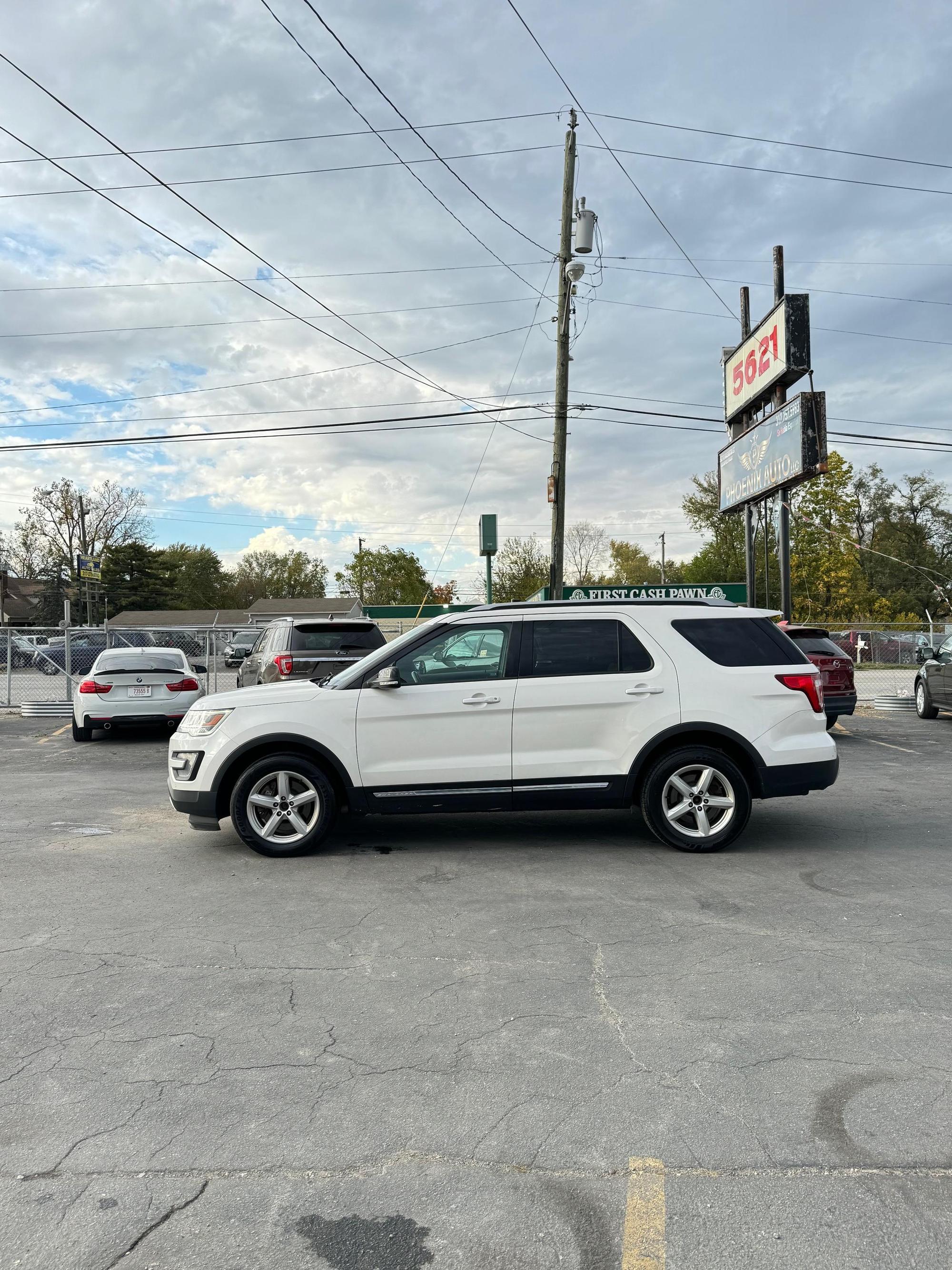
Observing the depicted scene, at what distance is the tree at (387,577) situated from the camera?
311 feet

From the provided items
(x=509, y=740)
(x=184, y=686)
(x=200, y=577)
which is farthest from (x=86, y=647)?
(x=200, y=577)

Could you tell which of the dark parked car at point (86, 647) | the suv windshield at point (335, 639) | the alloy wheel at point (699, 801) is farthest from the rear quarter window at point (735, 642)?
the dark parked car at point (86, 647)

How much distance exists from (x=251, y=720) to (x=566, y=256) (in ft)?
54.0

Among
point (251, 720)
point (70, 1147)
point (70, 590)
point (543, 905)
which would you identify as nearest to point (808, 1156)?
point (70, 1147)

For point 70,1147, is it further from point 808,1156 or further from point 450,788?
point 450,788

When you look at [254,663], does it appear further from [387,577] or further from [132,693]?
[387,577]

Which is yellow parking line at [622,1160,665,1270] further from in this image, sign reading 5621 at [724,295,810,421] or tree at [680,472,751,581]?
tree at [680,472,751,581]

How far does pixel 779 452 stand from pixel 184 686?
1374 centimetres

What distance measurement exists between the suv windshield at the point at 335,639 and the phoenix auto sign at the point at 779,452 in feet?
34.4

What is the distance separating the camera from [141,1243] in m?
2.52

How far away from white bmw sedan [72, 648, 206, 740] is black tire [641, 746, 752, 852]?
29.6 feet

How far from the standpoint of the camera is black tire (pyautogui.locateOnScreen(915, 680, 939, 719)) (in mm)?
17391

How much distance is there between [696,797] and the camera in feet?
22.7

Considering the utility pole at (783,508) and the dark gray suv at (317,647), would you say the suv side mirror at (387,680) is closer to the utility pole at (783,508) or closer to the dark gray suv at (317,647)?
the dark gray suv at (317,647)
